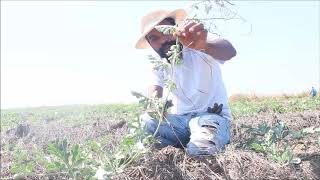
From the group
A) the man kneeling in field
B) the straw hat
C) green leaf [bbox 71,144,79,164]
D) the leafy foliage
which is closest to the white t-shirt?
the man kneeling in field

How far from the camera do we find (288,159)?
3.39 meters

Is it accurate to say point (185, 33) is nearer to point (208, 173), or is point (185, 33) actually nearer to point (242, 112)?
point (208, 173)

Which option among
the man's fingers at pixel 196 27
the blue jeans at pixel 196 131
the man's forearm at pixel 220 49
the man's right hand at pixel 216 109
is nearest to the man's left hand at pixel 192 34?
the man's fingers at pixel 196 27

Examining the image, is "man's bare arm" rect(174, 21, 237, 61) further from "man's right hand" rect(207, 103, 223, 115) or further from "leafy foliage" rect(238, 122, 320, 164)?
"leafy foliage" rect(238, 122, 320, 164)

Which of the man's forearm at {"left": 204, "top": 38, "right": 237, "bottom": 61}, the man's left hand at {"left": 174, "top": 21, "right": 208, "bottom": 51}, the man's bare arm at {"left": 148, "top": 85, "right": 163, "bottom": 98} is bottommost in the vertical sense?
the man's bare arm at {"left": 148, "top": 85, "right": 163, "bottom": 98}

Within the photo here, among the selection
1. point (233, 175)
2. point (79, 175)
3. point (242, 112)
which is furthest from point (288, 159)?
point (242, 112)

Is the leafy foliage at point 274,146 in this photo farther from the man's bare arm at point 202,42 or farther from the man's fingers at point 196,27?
the man's fingers at point 196,27

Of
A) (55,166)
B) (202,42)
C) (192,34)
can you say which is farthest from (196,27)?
(55,166)

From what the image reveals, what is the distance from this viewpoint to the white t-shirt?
4.21 metres

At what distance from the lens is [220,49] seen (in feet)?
13.0

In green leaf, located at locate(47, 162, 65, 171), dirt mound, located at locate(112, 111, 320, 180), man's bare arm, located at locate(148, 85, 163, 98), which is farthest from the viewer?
man's bare arm, located at locate(148, 85, 163, 98)

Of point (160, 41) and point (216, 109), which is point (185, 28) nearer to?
point (160, 41)

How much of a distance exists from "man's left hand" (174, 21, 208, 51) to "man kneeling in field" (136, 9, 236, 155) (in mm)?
358

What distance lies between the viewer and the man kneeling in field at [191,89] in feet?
13.1
